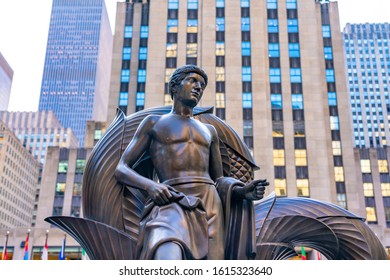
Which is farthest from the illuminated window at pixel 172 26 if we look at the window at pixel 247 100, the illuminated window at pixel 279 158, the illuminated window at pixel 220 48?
the illuminated window at pixel 279 158

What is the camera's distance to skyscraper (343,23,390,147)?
388 feet

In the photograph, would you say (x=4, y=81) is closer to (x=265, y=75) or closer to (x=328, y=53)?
(x=265, y=75)

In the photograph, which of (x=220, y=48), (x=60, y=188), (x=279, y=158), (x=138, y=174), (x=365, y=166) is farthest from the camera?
(x=365, y=166)

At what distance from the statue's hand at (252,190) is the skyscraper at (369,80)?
120 m

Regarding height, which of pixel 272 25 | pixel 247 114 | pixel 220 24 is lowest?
pixel 247 114

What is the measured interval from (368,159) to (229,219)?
6683 centimetres

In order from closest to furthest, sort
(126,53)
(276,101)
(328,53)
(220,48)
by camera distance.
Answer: (276,101) < (220,48) < (126,53) < (328,53)

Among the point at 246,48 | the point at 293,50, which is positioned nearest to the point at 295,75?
the point at 293,50

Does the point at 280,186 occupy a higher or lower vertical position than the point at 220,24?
lower

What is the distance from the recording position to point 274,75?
188 ft

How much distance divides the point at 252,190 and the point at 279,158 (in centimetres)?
4919

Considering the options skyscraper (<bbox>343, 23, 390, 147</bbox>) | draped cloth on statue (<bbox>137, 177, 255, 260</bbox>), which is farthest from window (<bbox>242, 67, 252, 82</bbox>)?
skyscraper (<bbox>343, 23, 390, 147</bbox>)

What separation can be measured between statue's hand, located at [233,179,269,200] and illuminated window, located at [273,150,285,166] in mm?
48534

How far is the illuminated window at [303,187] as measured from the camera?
51.0m
